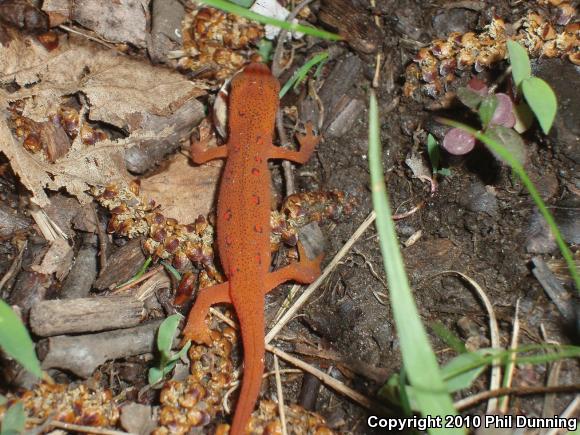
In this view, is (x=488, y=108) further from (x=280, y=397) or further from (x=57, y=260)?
(x=57, y=260)

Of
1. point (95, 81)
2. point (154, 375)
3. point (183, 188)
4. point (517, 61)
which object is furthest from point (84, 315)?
point (517, 61)

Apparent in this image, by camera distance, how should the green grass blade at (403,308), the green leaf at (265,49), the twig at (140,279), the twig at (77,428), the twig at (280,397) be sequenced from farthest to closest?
the green leaf at (265,49) < the twig at (140,279) < the twig at (280,397) < the twig at (77,428) < the green grass blade at (403,308)

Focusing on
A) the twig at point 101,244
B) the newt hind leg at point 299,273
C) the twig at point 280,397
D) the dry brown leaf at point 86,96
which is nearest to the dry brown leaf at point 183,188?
the dry brown leaf at point 86,96

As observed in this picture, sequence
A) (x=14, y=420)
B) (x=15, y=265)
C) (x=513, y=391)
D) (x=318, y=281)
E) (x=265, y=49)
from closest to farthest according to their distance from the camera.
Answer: (x=14, y=420) < (x=513, y=391) < (x=15, y=265) < (x=318, y=281) < (x=265, y=49)

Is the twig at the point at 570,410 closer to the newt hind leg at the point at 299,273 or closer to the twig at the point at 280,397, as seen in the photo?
the twig at the point at 280,397

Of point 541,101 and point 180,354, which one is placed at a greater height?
point 541,101
